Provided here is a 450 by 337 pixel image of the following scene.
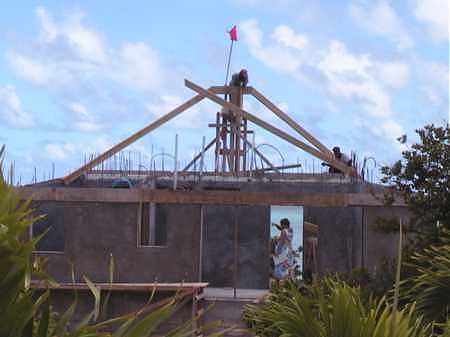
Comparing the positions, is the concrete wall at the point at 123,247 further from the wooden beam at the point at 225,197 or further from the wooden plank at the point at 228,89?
the wooden plank at the point at 228,89

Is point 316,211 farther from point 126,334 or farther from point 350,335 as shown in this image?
point 126,334

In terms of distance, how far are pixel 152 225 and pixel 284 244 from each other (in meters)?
2.93

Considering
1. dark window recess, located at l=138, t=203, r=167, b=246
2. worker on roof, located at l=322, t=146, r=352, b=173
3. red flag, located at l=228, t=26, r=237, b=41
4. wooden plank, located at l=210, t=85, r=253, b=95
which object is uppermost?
red flag, located at l=228, t=26, r=237, b=41

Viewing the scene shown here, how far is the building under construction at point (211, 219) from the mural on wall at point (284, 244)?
0.15m

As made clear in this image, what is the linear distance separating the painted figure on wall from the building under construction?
21 cm

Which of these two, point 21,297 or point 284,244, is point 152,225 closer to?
point 284,244

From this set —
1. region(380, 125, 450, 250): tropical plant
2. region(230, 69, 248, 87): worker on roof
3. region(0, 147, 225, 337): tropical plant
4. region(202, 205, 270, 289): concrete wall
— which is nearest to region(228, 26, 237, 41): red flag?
region(230, 69, 248, 87): worker on roof

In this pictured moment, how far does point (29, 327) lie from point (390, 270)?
8104mm

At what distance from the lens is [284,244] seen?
724 inches

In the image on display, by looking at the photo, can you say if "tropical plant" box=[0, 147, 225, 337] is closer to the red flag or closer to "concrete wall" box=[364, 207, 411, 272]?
"concrete wall" box=[364, 207, 411, 272]

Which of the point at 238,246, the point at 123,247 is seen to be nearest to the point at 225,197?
the point at 123,247

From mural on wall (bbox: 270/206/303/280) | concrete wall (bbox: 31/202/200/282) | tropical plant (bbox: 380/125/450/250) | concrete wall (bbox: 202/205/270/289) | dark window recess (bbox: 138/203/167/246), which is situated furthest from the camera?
concrete wall (bbox: 202/205/270/289)

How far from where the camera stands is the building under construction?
15750 mm

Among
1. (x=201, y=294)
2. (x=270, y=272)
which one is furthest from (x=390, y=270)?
(x=270, y=272)
